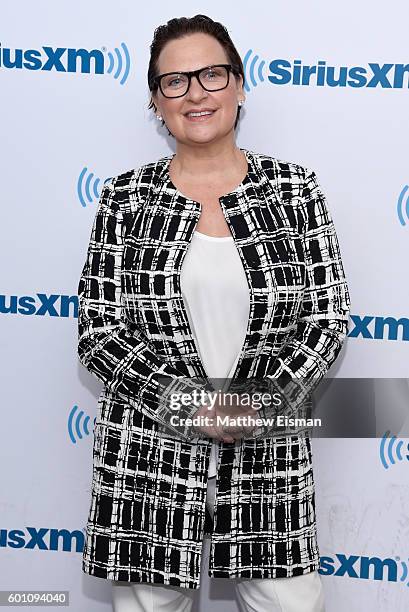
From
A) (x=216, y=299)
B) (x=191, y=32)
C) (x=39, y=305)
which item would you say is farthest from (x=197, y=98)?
(x=39, y=305)

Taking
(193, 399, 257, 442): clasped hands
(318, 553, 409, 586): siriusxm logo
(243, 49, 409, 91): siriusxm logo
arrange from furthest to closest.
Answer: (318, 553, 409, 586): siriusxm logo < (243, 49, 409, 91): siriusxm logo < (193, 399, 257, 442): clasped hands

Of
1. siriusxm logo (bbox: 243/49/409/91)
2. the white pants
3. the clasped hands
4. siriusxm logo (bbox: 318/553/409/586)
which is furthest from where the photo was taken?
siriusxm logo (bbox: 318/553/409/586)

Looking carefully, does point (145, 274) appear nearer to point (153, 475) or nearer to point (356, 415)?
point (153, 475)

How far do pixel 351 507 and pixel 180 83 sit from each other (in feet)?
3.85

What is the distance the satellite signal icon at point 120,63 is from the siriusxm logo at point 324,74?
27cm

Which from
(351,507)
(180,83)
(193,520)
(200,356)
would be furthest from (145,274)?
(351,507)

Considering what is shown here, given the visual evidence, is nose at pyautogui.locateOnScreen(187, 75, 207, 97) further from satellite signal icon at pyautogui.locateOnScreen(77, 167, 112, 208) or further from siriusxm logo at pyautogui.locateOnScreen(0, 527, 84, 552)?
siriusxm logo at pyautogui.locateOnScreen(0, 527, 84, 552)

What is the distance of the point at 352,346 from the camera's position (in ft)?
7.02

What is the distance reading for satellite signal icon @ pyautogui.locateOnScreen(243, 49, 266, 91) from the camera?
199 cm

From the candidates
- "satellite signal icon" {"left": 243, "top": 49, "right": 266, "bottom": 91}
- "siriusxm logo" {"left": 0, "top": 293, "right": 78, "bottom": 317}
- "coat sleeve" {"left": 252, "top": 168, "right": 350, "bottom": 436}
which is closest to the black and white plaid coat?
"coat sleeve" {"left": 252, "top": 168, "right": 350, "bottom": 436}

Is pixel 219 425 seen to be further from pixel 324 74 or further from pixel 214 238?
pixel 324 74

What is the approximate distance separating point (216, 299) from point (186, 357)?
0.13 meters

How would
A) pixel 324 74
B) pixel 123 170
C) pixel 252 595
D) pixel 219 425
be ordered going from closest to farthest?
pixel 219 425 → pixel 252 595 → pixel 324 74 → pixel 123 170

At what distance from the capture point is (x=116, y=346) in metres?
1.70
